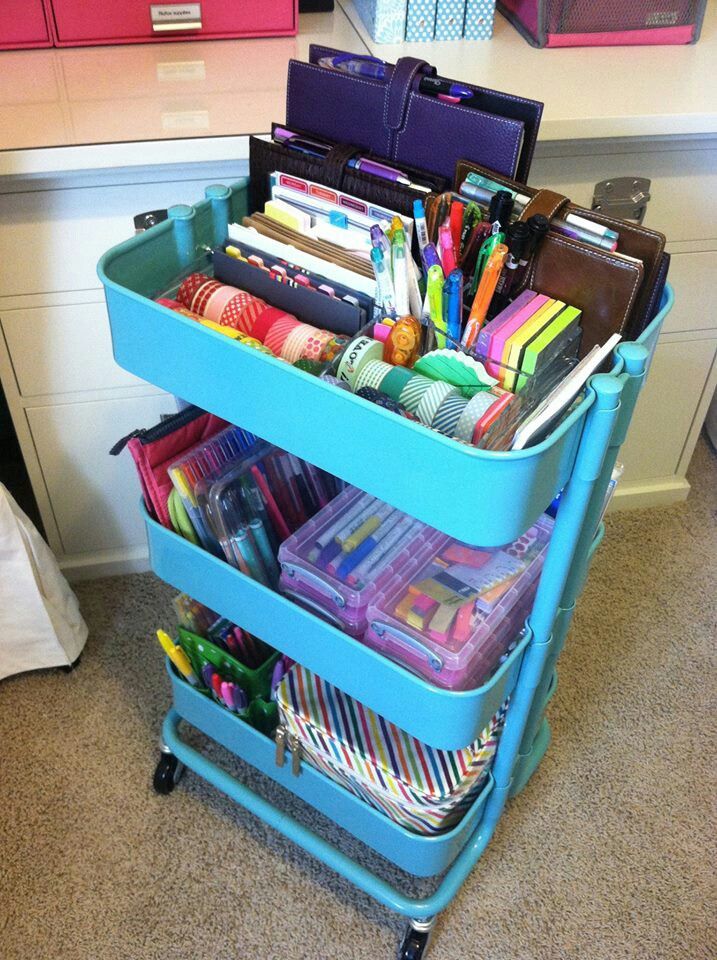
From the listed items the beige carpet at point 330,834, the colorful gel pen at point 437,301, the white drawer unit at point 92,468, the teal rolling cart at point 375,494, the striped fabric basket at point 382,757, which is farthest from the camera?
the white drawer unit at point 92,468

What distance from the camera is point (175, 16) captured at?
54.3 inches

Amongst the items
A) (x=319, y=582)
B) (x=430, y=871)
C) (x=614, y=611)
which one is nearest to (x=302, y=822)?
(x=430, y=871)

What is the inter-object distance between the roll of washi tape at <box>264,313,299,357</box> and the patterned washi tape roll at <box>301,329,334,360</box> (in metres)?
0.03

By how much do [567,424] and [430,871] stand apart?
2.21 ft

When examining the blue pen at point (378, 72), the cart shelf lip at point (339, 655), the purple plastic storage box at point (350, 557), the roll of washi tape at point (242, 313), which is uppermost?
the blue pen at point (378, 72)

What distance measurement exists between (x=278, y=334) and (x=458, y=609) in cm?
35

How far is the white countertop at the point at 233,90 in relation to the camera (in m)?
1.16

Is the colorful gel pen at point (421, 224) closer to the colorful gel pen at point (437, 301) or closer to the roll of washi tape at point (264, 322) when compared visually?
the colorful gel pen at point (437, 301)

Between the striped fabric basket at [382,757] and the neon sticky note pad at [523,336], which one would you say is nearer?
the neon sticky note pad at [523,336]

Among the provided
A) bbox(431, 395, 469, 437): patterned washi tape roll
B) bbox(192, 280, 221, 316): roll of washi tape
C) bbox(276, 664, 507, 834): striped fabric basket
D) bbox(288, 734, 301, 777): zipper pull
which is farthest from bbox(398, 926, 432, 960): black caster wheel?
bbox(192, 280, 221, 316): roll of washi tape

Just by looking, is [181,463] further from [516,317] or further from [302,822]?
[302,822]

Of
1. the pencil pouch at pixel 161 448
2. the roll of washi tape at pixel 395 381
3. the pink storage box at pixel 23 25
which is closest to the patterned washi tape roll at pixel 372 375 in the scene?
the roll of washi tape at pixel 395 381

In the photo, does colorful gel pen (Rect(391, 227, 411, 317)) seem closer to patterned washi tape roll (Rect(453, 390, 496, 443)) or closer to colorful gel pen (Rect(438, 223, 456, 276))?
colorful gel pen (Rect(438, 223, 456, 276))

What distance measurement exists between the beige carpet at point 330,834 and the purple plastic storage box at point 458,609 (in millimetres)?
476
